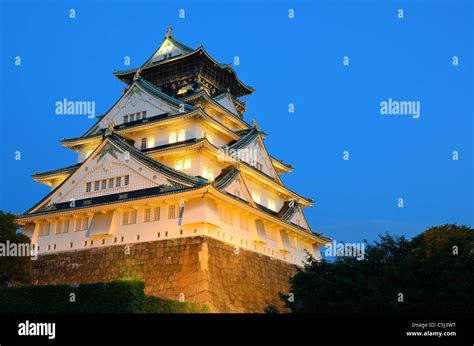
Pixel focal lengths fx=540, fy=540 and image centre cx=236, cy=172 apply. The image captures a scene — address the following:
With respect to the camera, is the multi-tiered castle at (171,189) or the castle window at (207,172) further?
the castle window at (207,172)

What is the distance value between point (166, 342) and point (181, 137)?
26.9m

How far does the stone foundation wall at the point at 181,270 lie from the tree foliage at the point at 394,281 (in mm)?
7131

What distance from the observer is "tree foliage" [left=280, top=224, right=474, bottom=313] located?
904 inches

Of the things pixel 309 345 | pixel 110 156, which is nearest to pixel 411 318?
pixel 309 345

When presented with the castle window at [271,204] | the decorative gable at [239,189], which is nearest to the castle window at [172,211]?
the decorative gable at [239,189]

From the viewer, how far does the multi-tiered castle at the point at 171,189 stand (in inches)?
1348

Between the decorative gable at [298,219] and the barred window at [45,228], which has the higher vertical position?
the decorative gable at [298,219]

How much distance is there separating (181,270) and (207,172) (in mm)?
8833

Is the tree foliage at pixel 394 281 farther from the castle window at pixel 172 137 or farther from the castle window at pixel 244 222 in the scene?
the castle window at pixel 172 137

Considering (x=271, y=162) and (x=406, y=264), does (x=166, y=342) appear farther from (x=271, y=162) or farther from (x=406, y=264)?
(x=271, y=162)

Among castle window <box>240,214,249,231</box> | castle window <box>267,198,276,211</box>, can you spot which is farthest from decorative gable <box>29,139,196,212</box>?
castle window <box>267,198,276,211</box>

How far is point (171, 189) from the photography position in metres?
33.7

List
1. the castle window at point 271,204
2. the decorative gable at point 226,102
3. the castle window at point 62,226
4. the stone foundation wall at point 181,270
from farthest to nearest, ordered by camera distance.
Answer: the decorative gable at point 226,102
the castle window at point 271,204
the castle window at point 62,226
the stone foundation wall at point 181,270

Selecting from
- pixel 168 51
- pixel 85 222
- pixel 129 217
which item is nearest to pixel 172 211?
pixel 129 217
